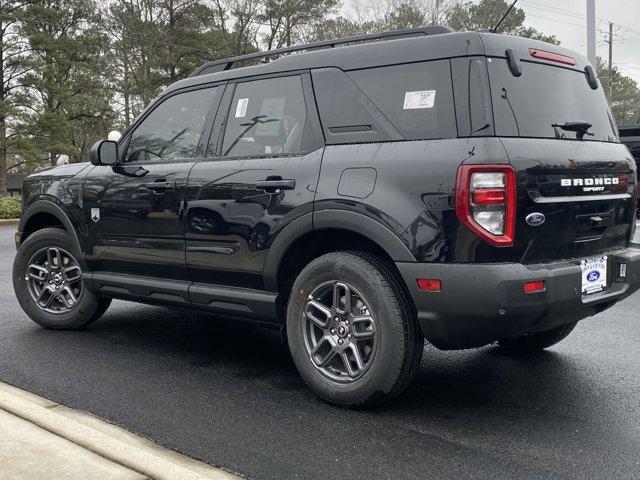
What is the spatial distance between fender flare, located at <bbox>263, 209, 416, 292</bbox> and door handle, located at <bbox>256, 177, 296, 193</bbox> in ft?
0.69

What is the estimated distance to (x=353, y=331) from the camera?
3725mm

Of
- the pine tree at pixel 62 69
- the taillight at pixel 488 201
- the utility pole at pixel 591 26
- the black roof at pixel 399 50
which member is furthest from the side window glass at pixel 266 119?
the pine tree at pixel 62 69

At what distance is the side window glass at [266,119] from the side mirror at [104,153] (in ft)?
3.36

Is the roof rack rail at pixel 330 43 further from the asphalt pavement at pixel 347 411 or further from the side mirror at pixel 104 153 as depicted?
Result: the asphalt pavement at pixel 347 411

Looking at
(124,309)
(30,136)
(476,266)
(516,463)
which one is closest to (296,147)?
(476,266)

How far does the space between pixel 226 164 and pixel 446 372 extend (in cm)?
193

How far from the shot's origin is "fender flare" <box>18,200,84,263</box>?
5.31 m

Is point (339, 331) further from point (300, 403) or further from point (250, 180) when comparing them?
point (250, 180)

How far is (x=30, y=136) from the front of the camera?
3353 centimetres

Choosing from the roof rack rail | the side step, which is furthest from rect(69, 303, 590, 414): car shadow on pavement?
the roof rack rail

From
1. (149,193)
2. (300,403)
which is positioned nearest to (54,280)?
(149,193)

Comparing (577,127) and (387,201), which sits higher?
(577,127)

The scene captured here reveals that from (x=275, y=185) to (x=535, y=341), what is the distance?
2.18m

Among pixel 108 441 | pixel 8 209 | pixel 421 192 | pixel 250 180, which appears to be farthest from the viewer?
pixel 8 209
